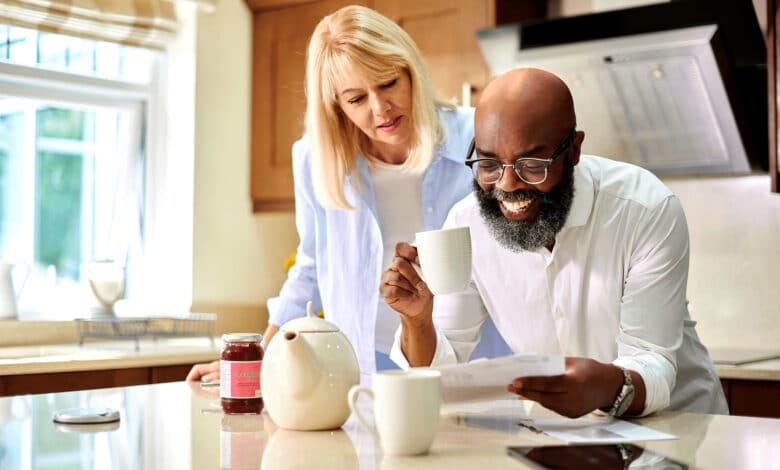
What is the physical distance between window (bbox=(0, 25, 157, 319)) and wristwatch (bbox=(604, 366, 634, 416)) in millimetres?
2374

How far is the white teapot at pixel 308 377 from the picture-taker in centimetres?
108

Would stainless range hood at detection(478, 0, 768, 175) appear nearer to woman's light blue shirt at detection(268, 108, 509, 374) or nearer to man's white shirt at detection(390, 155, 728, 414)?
woman's light blue shirt at detection(268, 108, 509, 374)

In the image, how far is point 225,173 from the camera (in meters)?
3.50

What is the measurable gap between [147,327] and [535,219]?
2.04 metres

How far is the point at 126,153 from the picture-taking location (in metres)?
3.45

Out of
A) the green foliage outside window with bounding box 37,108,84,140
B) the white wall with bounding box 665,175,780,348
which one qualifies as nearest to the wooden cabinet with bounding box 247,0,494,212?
the green foliage outside window with bounding box 37,108,84,140

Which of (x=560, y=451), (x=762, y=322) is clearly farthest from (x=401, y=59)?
(x=762, y=322)

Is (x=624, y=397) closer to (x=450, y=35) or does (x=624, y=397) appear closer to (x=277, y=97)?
(x=450, y=35)

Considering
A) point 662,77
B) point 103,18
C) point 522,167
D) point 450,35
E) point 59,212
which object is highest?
point 103,18

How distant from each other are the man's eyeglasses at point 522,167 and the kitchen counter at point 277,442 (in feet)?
1.14

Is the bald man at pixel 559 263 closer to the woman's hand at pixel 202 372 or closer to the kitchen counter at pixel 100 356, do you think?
the woman's hand at pixel 202 372

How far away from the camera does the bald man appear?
4.50 ft

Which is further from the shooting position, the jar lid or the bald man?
the bald man

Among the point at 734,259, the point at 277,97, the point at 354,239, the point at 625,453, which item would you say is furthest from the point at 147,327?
the point at 625,453
